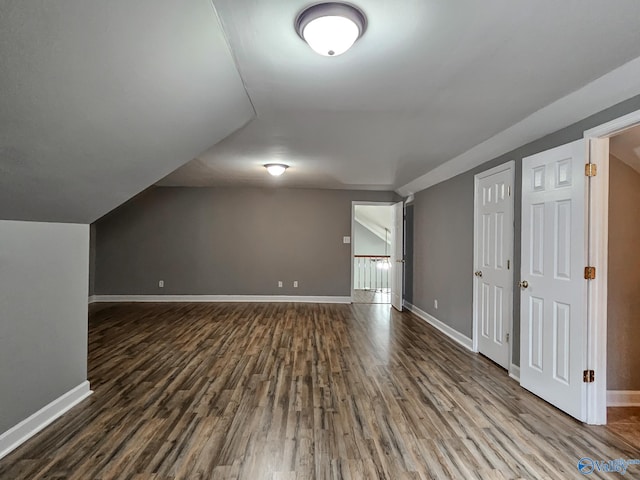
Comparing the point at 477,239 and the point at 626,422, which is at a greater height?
the point at 477,239

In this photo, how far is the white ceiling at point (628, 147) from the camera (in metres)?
2.76

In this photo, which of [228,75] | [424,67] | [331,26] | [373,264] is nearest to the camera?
[331,26]

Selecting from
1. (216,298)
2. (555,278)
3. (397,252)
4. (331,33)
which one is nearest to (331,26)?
(331,33)

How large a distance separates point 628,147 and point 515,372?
6.91 ft

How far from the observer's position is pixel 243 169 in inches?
223

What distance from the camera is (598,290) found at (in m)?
2.58

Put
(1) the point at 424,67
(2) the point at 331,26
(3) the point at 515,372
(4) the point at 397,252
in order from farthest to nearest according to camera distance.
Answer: (4) the point at 397,252 → (3) the point at 515,372 → (1) the point at 424,67 → (2) the point at 331,26

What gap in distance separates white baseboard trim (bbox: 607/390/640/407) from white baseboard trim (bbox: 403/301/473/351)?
4.91ft

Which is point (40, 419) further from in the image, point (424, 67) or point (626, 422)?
point (626, 422)

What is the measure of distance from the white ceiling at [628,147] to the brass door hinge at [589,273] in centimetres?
101

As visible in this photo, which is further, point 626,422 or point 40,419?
point 626,422

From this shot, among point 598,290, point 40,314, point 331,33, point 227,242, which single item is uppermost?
point 331,33

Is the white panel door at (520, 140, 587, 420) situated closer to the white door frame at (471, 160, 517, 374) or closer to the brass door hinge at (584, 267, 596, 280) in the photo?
the brass door hinge at (584, 267, 596, 280)

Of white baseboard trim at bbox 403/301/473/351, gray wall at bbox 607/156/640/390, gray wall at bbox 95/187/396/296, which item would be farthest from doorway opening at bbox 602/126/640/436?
gray wall at bbox 95/187/396/296
